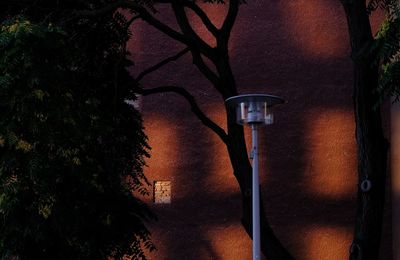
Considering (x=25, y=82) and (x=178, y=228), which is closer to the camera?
(x=25, y=82)

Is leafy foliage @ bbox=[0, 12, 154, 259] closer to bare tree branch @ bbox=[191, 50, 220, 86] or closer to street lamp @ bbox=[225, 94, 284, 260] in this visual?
bare tree branch @ bbox=[191, 50, 220, 86]

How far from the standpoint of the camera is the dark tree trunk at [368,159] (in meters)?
9.60

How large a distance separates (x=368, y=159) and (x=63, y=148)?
13.5 feet

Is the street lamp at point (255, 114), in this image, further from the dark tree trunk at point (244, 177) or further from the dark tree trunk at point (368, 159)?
the dark tree trunk at point (244, 177)

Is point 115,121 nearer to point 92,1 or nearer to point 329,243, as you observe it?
point 92,1

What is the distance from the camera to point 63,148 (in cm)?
811

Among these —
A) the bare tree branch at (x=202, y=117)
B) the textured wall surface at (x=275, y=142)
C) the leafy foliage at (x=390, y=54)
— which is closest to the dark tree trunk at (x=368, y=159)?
the leafy foliage at (x=390, y=54)

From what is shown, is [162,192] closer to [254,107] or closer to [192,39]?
[192,39]

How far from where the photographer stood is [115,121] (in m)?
10.3

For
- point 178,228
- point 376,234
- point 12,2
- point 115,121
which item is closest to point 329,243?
point 178,228

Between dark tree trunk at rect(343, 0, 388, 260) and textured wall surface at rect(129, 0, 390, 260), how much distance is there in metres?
3.86

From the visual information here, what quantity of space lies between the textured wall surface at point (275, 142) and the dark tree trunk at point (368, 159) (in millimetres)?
3857

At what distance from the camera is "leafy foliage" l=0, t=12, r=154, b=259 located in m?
7.82

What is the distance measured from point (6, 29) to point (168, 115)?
260 inches
